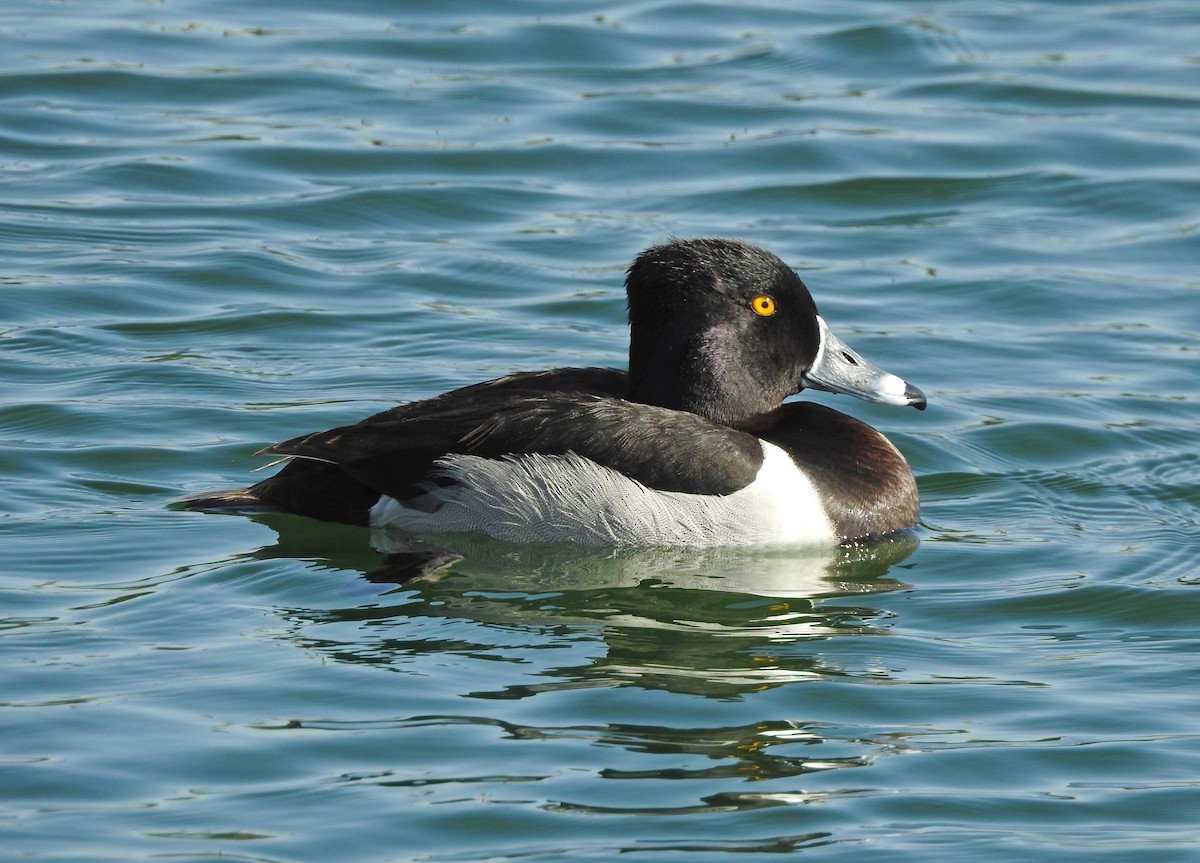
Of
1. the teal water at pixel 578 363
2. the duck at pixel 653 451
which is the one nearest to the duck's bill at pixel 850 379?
the duck at pixel 653 451

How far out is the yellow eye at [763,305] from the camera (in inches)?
316

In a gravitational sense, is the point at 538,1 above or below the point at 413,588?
above

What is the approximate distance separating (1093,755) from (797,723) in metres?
0.88

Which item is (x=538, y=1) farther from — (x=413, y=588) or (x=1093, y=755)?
(x=1093, y=755)

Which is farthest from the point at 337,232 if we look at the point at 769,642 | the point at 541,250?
the point at 769,642

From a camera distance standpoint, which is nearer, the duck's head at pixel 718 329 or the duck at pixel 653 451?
the duck at pixel 653 451

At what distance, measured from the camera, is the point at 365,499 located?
25.9ft

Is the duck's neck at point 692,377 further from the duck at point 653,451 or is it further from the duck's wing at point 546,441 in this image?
the duck's wing at point 546,441

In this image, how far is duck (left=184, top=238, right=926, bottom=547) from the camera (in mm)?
7609

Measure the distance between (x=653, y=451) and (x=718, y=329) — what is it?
2.20 feet

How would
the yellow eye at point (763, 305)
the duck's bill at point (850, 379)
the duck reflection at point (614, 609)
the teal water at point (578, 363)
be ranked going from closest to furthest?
1. the teal water at point (578, 363)
2. the duck reflection at point (614, 609)
3. the yellow eye at point (763, 305)
4. the duck's bill at point (850, 379)

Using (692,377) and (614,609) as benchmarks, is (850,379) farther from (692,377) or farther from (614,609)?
(614,609)

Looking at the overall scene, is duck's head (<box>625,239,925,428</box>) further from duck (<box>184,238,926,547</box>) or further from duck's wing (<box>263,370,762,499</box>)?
duck's wing (<box>263,370,762,499</box>)

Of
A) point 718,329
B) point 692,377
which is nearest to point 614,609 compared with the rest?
point 692,377
